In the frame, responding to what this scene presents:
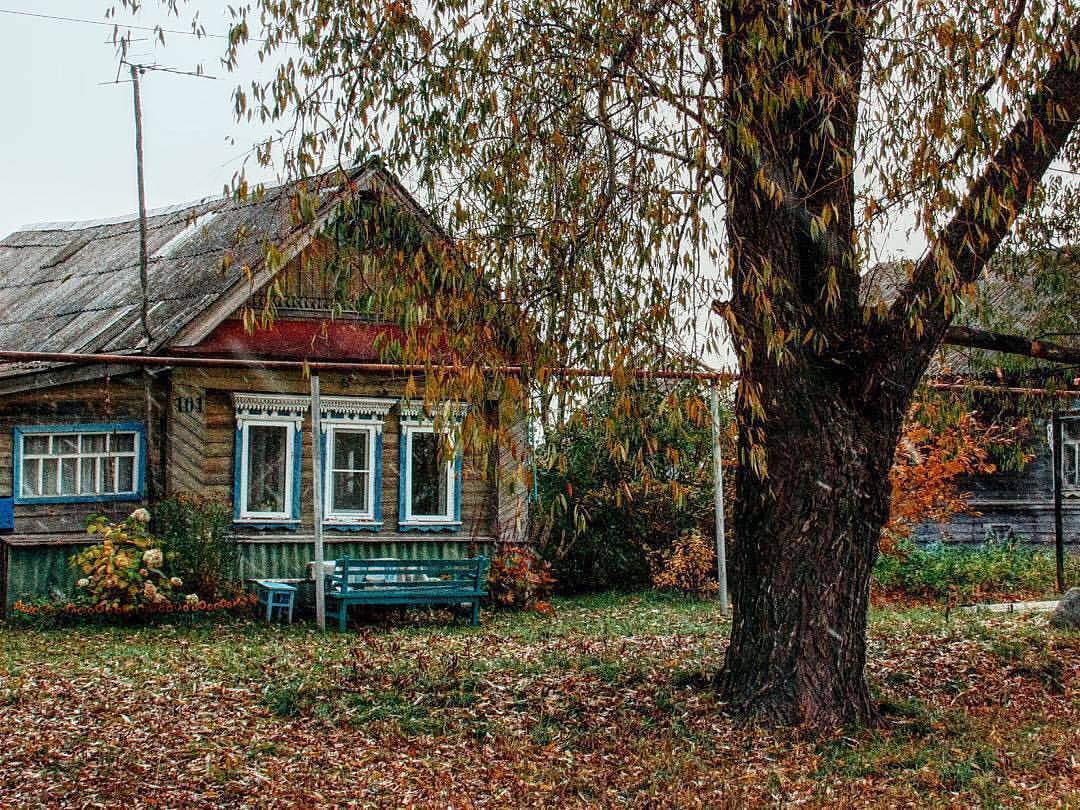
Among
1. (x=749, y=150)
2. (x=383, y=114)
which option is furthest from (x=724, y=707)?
(x=383, y=114)

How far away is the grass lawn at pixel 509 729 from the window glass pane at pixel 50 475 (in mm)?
3510

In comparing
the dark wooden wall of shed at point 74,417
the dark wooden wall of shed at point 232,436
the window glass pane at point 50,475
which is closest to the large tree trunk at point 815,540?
the dark wooden wall of shed at point 232,436

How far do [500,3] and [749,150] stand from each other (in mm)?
2063

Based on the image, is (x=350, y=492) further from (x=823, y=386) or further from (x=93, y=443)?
(x=823, y=386)

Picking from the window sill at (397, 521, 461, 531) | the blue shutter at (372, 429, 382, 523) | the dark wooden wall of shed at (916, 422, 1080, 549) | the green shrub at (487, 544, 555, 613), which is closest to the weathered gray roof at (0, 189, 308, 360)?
the blue shutter at (372, 429, 382, 523)

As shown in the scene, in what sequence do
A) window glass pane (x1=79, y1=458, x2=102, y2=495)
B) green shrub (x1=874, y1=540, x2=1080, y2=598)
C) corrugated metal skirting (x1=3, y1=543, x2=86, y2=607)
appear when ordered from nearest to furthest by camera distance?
corrugated metal skirting (x1=3, y1=543, x2=86, y2=607) < window glass pane (x1=79, y1=458, x2=102, y2=495) < green shrub (x1=874, y1=540, x2=1080, y2=598)

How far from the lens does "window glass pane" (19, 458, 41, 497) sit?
51.3 ft

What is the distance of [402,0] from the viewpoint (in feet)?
27.7

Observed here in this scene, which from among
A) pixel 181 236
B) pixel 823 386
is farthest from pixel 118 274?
pixel 823 386

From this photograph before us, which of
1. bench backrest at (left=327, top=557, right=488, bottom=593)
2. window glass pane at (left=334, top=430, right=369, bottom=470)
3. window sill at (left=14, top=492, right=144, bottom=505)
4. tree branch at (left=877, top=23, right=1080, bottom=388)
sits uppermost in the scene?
tree branch at (left=877, top=23, right=1080, bottom=388)

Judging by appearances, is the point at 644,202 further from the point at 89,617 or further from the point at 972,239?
the point at 89,617

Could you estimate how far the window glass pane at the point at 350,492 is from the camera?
1717 centimetres

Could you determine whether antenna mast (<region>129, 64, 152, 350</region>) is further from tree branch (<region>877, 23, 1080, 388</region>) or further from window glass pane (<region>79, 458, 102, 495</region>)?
tree branch (<region>877, 23, 1080, 388</region>)

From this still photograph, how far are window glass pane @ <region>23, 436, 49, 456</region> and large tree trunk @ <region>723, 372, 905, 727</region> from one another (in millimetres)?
10507
